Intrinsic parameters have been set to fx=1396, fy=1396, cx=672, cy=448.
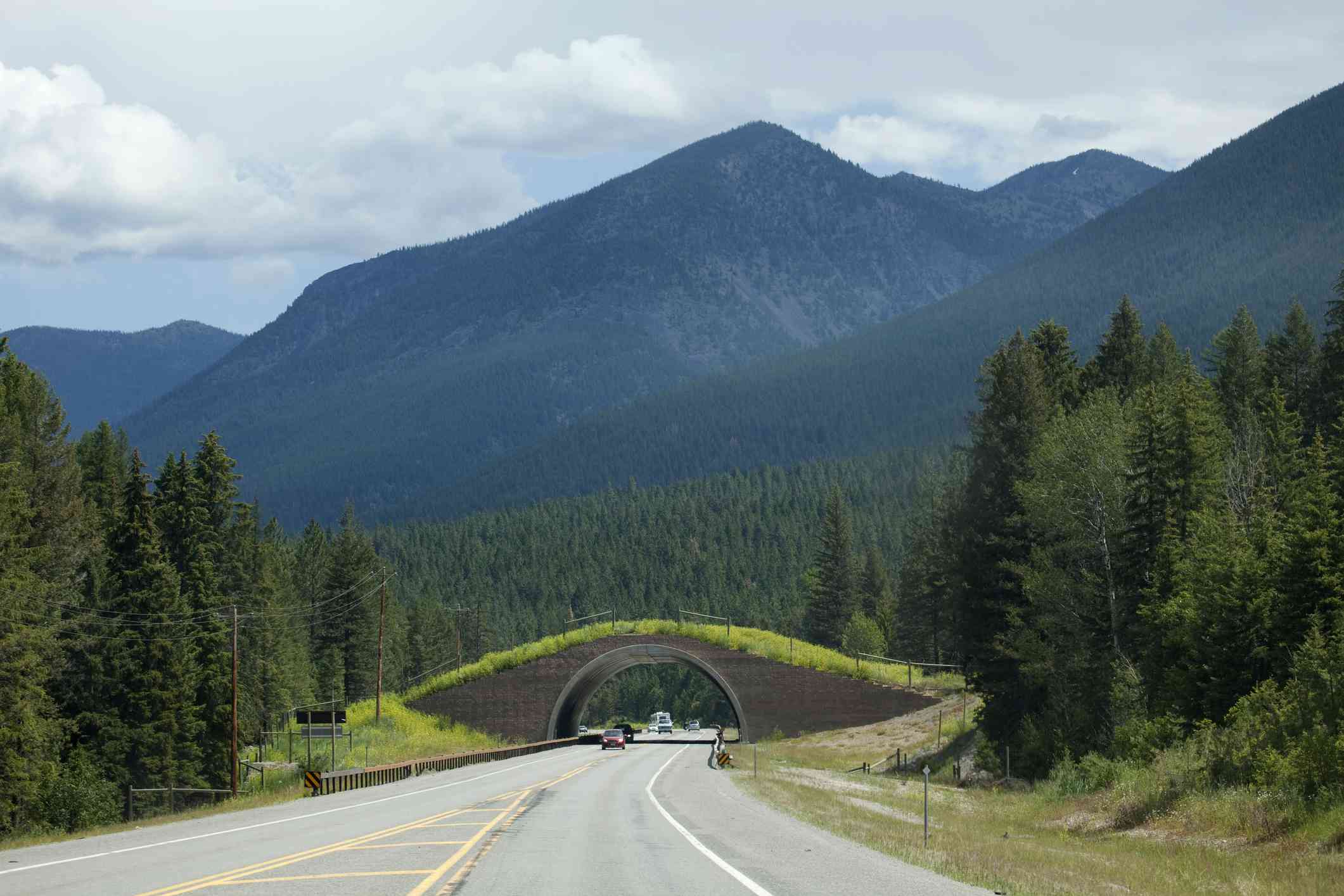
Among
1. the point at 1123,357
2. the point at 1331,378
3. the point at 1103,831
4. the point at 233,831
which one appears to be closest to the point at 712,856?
the point at 233,831

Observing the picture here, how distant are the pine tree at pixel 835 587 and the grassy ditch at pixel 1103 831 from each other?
71.1m

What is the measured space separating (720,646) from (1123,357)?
26.1 meters

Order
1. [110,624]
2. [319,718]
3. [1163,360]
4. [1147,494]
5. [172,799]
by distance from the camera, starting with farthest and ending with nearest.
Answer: [1163,360], [110,624], [319,718], [172,799], [1147,494]

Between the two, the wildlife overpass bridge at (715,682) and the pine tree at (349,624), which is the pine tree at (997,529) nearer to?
the wildlife overpass bridge at (715,682)

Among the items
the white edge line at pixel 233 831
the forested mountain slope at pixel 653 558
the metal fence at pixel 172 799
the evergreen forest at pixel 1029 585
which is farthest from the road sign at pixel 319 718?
the forested mountain slope at pixel 653 558

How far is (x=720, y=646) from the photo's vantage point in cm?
7638

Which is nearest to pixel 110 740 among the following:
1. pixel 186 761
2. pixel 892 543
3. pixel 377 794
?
pixel 186 761

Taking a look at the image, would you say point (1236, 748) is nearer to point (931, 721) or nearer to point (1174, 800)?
point (1174, 800)

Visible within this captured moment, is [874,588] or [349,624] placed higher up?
[349,624]

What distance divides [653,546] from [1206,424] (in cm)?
13467

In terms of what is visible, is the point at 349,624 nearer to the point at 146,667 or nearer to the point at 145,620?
the point at 146,667

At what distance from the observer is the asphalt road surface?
1599cm

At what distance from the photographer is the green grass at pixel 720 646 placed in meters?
72.8

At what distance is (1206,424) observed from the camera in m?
45.1
